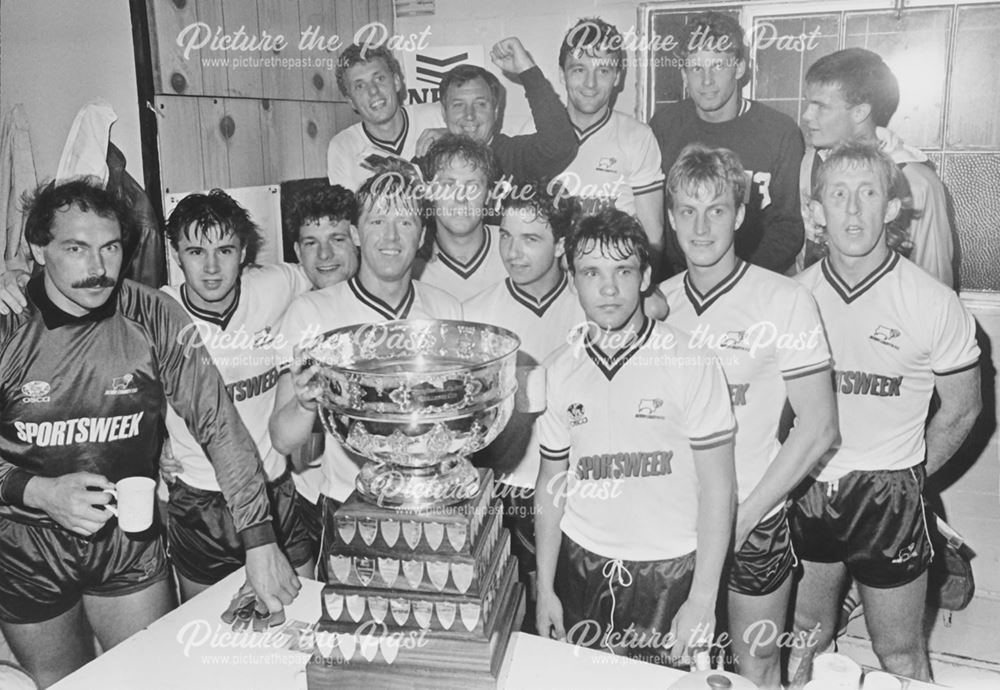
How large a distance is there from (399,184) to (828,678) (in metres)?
1.70

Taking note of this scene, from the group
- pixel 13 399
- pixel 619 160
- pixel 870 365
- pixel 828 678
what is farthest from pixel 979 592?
pixel 13 399

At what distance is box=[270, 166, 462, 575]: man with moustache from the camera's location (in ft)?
7.57

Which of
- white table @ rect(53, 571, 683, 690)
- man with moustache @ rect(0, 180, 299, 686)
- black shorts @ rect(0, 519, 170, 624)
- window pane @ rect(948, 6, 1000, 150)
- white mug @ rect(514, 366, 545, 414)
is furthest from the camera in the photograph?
white mug @ rect(514, 366, 545, 414)

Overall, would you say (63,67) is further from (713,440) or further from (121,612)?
(713,440)

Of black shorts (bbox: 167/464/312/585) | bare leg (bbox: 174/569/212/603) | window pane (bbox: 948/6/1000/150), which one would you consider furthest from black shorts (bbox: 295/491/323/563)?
window pane (bbox: 948/6/1000/150)

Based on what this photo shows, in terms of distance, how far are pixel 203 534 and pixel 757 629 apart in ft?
5.18

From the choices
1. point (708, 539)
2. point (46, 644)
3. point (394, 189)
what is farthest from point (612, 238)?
point (46, 644)

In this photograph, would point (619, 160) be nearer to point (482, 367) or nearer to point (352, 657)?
point (482, 367)

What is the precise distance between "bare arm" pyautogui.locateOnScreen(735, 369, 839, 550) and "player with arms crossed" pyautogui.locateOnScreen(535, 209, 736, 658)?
112 mm

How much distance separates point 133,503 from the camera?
2.20 m

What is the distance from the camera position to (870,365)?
2.17 m

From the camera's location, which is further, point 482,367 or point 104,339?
point 104,339

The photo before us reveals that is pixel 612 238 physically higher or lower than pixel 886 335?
higher

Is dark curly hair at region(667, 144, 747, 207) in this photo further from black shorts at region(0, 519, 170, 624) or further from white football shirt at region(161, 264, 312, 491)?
black shorts at region(0, 519, 170, 624)
